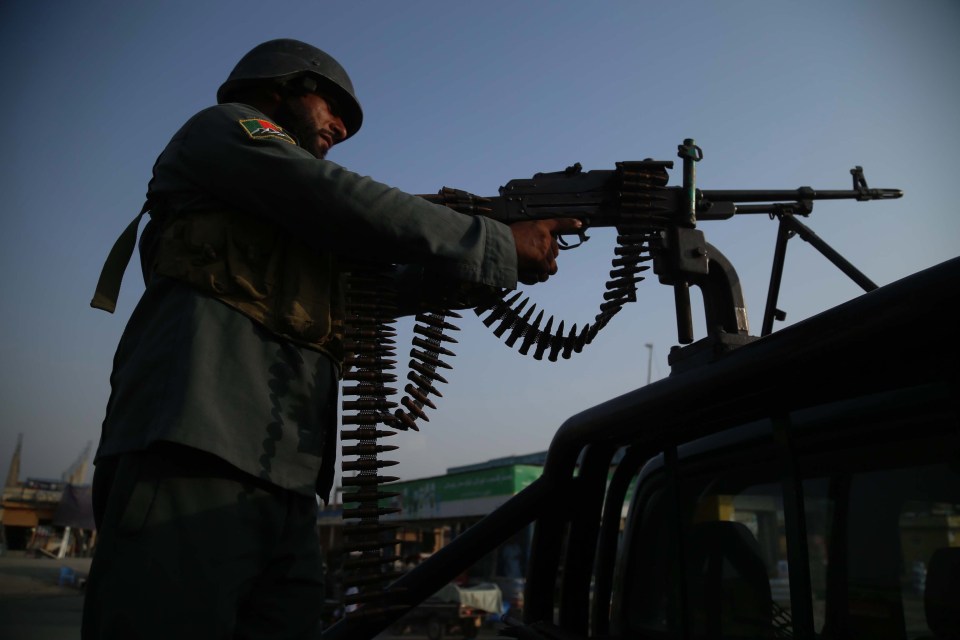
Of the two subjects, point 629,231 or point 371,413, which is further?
point 629,231

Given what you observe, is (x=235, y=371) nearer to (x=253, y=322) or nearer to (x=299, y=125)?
(x=253, y=322)

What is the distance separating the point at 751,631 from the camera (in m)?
1.65

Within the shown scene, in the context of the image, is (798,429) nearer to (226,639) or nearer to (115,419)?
(226,639)

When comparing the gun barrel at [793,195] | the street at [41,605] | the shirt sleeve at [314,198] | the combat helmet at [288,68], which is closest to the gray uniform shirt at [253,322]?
the shirt sleeve at [314,198]

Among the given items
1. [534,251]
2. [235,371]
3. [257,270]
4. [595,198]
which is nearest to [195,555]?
[235,371]

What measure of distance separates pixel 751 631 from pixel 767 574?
0.15 metres

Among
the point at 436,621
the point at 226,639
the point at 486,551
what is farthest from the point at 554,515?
the point at 436,621

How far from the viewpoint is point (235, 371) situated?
5.57 feet

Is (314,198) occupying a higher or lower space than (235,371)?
higher

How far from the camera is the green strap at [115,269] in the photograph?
6.59ft

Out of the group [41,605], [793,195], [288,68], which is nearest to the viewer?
[288,68]

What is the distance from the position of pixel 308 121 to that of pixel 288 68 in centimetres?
17

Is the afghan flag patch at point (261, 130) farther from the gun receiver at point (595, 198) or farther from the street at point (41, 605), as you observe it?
the street at point (41, 605)

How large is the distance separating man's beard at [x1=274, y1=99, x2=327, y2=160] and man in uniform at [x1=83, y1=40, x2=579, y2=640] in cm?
30
